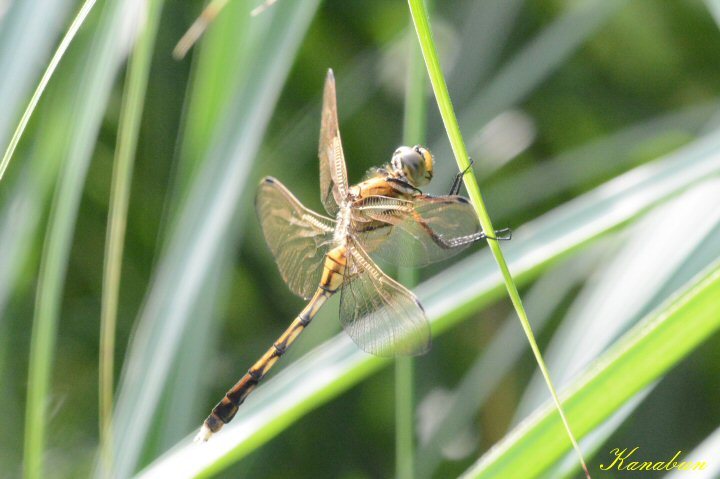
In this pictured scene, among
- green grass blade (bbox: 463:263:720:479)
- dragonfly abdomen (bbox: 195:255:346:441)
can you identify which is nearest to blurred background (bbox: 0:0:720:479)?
dragonfly abdomen (bbox: 195:255:346:441)

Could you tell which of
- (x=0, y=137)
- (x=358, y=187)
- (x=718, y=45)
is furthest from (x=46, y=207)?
(x=718, y=45)

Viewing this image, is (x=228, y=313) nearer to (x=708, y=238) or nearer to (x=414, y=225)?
(x=414, y=225)

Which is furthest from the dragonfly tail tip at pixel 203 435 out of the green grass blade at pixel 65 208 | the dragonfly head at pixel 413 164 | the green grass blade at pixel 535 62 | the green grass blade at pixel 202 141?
the green grass blade at pixel 535 62

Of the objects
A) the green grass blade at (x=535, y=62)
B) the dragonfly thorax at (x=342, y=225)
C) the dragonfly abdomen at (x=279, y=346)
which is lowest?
the dragonfly abdomen at (x=279, y=346)

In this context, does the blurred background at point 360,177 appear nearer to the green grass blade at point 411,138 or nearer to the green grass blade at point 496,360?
the green grass blade at point 496,360

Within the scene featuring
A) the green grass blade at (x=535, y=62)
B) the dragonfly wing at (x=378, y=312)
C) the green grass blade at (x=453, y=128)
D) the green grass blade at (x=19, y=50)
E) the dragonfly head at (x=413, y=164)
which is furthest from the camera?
the green grass blade at (x=535, y=62)

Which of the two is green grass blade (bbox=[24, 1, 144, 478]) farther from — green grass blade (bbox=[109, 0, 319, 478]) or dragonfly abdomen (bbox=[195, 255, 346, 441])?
dragonfly abdomen (bbox=[195, 255, 346, 441])

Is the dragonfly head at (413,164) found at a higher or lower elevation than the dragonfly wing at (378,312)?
higher
